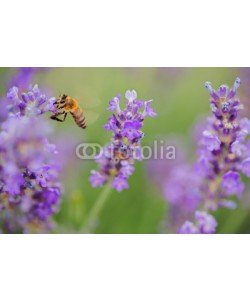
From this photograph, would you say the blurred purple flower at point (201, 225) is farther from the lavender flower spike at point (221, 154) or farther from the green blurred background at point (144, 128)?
the green blurred background at point (144, 128)

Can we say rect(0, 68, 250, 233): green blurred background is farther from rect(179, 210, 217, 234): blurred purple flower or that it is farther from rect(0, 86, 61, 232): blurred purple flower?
rect(179, 210, 217, 234): blurred purple flower

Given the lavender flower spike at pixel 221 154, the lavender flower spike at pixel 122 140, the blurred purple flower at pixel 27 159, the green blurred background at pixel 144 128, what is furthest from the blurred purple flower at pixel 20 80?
the lavender flower spike at pixel 221 154

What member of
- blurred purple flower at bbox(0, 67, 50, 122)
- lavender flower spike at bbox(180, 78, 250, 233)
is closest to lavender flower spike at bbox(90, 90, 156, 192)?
lavender flower spike at bbox(180, 78, 250, 233)

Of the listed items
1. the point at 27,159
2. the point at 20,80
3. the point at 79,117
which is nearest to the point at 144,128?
the point at 79,117

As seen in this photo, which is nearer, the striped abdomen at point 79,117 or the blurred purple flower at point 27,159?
the blurred purple flower at point 27,159

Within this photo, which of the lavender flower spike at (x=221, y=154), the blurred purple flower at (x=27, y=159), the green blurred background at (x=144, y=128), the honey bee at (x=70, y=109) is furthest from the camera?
the green blurred background at (x=144, y=128)

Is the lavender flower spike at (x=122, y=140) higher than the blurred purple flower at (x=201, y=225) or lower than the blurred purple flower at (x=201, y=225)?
higher
